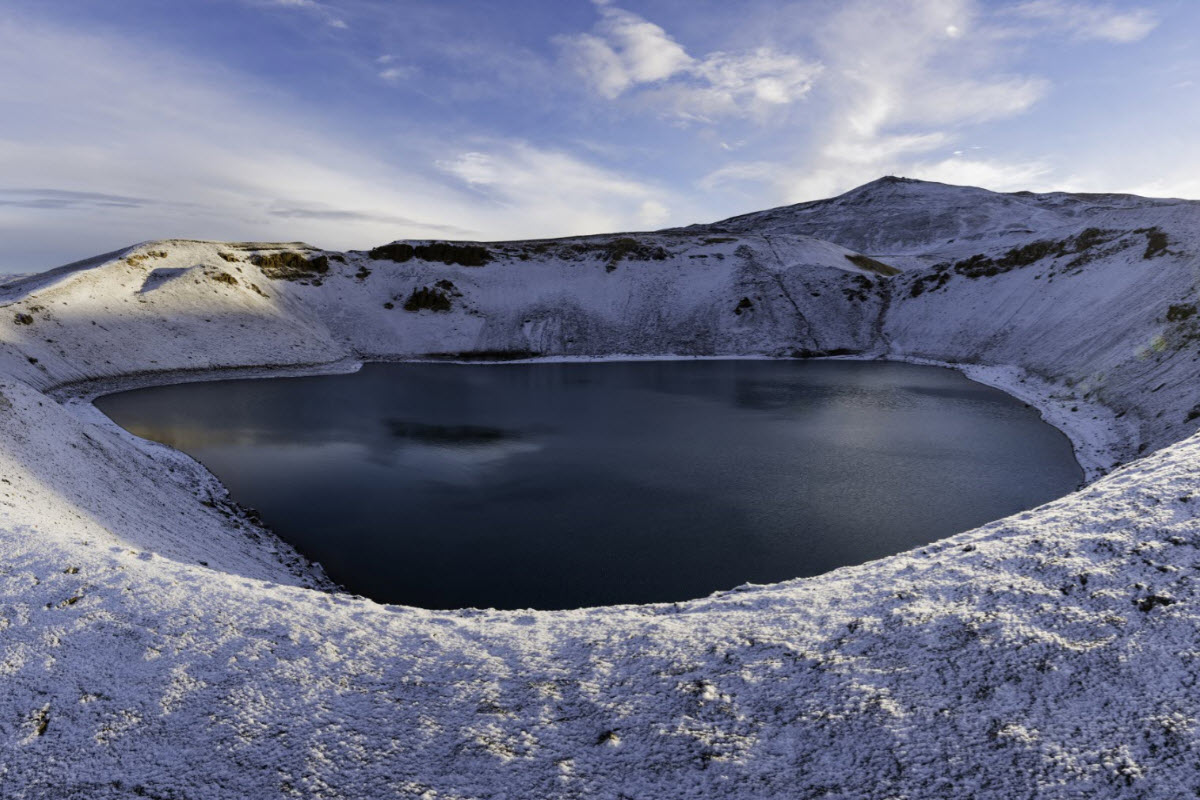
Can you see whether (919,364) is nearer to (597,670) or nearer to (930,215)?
(597,670)

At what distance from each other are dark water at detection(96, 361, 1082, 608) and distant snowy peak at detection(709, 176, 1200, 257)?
94.3m

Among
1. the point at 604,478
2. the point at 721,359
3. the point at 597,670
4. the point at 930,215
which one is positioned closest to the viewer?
the point at 597,670

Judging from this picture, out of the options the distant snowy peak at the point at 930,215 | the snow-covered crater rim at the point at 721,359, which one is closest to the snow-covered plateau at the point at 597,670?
the snow-covered crater rim at the point at 721,359

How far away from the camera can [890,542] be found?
15477mm

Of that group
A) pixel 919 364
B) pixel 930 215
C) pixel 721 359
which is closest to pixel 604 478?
pixel 721 359

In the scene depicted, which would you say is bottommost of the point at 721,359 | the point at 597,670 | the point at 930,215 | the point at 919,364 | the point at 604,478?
the point at 604,478

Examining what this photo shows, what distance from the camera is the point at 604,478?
21594mm

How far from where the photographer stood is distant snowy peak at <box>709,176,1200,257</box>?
126m

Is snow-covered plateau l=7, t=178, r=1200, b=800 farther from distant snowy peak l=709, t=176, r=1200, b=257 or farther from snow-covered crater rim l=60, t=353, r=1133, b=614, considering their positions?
distant snowy peak l=709, t=176, r=1200, b=257

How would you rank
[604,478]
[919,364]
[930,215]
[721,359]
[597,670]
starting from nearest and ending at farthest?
[597,670]
[604,478]
[919,364]
[721,359]
[930,215]

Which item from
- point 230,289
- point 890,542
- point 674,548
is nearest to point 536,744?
point 674,548

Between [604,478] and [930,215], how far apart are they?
6075 inches

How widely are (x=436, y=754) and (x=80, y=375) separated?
5188 cm

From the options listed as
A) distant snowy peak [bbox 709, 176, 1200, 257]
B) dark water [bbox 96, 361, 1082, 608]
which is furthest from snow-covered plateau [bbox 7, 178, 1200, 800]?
distant snowy peak [bbox 709, 176, 1200, 257]
